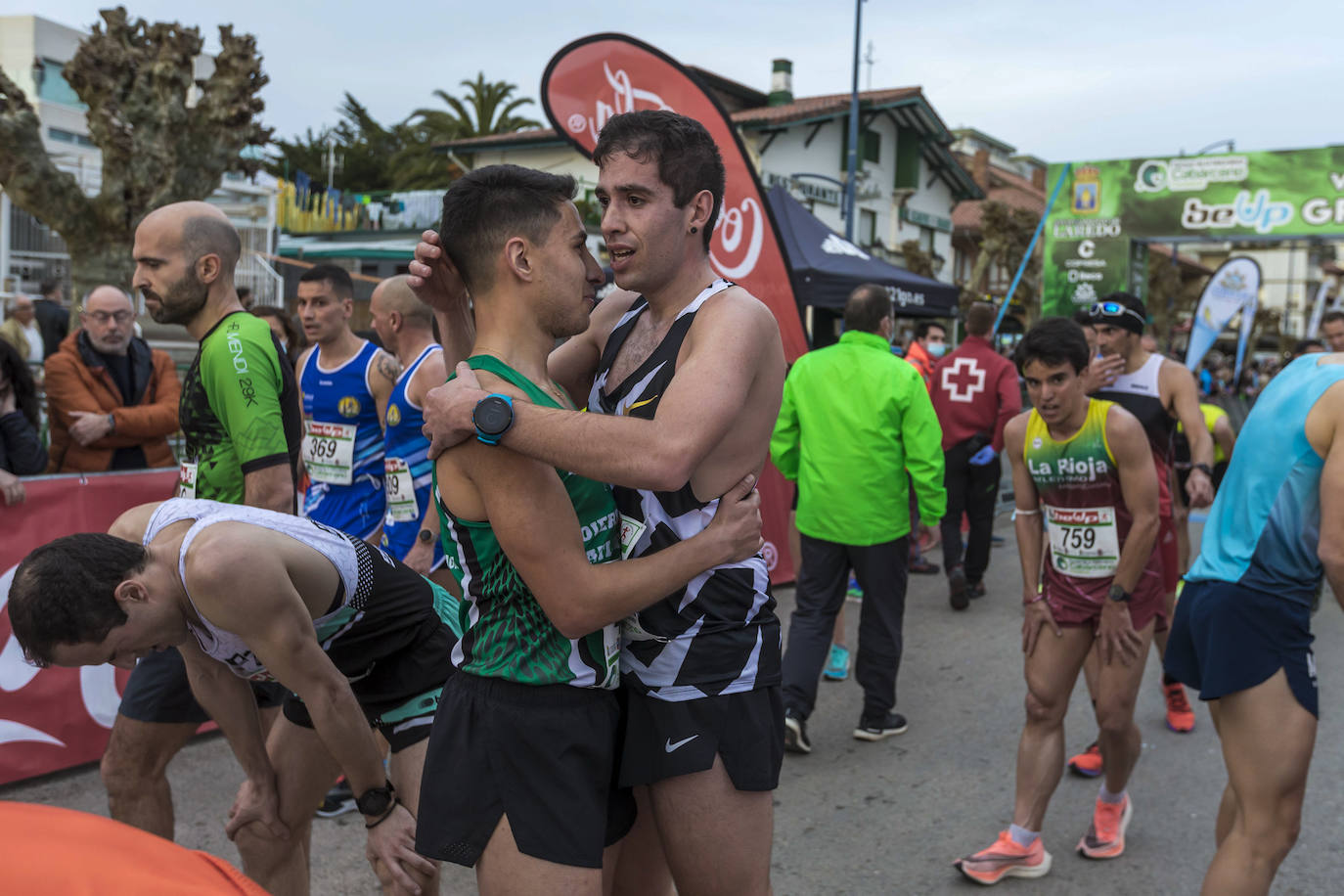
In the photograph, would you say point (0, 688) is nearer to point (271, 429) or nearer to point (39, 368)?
point (271, 429)

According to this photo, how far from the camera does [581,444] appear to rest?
171 cm

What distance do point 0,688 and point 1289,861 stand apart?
4.81 meters

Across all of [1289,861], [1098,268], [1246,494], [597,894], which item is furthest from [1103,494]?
[1098,268]

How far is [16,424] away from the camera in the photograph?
16.2 ft

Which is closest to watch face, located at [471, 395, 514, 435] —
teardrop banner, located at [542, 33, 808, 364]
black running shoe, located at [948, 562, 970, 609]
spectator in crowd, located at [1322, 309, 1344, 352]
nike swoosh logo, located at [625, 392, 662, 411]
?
nike swoosh logo, located at [625, 392, 662, 411]

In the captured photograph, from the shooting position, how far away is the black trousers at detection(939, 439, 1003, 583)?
8016 millimetres

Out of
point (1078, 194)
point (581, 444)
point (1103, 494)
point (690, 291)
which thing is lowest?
point (1103, 494)

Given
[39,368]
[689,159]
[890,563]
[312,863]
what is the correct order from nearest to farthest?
[689,159] → [312,863] → [890,563] → [39,368]

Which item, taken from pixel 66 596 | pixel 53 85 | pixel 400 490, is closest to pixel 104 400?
pixel 400 490

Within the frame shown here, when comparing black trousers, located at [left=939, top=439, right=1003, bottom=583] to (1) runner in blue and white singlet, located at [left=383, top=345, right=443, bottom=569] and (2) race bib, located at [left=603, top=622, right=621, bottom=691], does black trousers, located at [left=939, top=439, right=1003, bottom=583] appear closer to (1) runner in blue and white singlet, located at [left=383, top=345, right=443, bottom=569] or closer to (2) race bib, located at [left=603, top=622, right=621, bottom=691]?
(1) runner in blue and white singlet, located at [left=383, top=345, right=443, bottom=569]

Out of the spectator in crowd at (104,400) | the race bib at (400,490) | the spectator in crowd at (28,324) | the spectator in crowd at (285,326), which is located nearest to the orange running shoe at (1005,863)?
the race bib at (400,490)

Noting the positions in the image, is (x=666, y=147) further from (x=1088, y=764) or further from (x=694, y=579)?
(x=1088, y=764)

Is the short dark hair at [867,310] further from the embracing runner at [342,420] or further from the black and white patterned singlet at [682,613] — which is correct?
the black and white patterned singlet at [682,613]

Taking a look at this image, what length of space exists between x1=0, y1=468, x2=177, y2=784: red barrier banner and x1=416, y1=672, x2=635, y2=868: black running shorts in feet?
10.3
